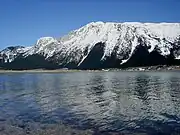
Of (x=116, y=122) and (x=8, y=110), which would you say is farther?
(x=8, y=110)

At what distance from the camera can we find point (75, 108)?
44969 mm

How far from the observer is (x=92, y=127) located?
31.7m

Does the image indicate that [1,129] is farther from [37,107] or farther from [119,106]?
[119,106]

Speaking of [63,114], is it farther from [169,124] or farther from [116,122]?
[169,124]

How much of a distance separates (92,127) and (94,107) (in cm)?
1398

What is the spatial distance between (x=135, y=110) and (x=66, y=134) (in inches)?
593

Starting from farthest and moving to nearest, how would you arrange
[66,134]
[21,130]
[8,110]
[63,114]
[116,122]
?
1. [8,110]
2. [63,114]
3. [116,122]
4. [21,130]
5. [66,134]

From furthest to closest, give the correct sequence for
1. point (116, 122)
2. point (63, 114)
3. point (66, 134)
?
1. point (63, 114)
2. point (116, 122)
3. point (66, 134)

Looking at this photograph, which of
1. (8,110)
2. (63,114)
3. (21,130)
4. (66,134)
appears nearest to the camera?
(66,134)

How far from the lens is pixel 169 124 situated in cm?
3222

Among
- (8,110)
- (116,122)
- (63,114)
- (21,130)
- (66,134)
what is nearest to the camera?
(66,134)

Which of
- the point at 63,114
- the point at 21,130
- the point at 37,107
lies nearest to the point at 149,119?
the point at 63,114

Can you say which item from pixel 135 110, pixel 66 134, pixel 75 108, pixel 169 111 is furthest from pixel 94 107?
pixel 66 134

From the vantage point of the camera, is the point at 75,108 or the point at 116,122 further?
the point at 75,108
